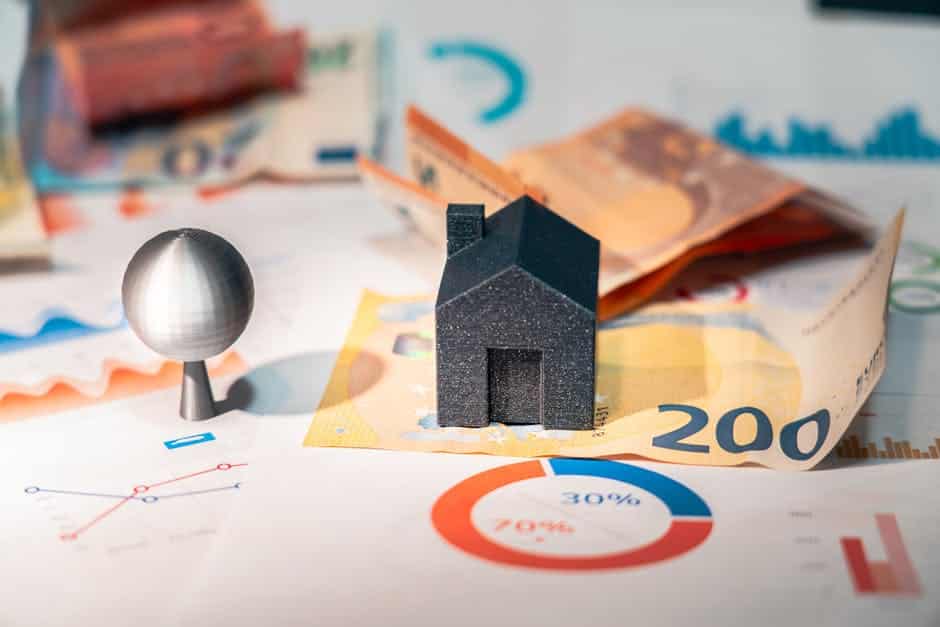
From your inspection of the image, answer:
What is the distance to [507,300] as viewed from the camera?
110 centimetres

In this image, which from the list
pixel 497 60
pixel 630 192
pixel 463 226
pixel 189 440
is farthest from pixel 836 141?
pixel 189 440

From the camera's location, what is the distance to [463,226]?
3.79 feet

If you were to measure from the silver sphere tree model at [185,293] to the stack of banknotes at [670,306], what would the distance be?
136 millimetres

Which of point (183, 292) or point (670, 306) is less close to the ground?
point (183, 292)

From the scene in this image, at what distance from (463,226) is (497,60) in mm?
884

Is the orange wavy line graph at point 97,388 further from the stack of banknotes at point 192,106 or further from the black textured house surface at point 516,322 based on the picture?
the stack of banknotes at point 192,106

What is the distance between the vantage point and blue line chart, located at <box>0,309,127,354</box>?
1.33 m

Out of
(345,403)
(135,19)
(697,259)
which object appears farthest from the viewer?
(135,19)

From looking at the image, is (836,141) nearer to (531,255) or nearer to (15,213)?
(531,255)

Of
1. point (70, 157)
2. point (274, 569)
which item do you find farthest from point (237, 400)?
point (70, 157)

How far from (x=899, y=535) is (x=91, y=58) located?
130cm

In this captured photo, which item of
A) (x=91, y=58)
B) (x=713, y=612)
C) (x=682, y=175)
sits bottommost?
(x=713, y=612)

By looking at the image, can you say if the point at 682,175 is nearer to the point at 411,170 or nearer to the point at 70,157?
the point at 411,170

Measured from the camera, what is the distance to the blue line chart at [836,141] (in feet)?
5.78
